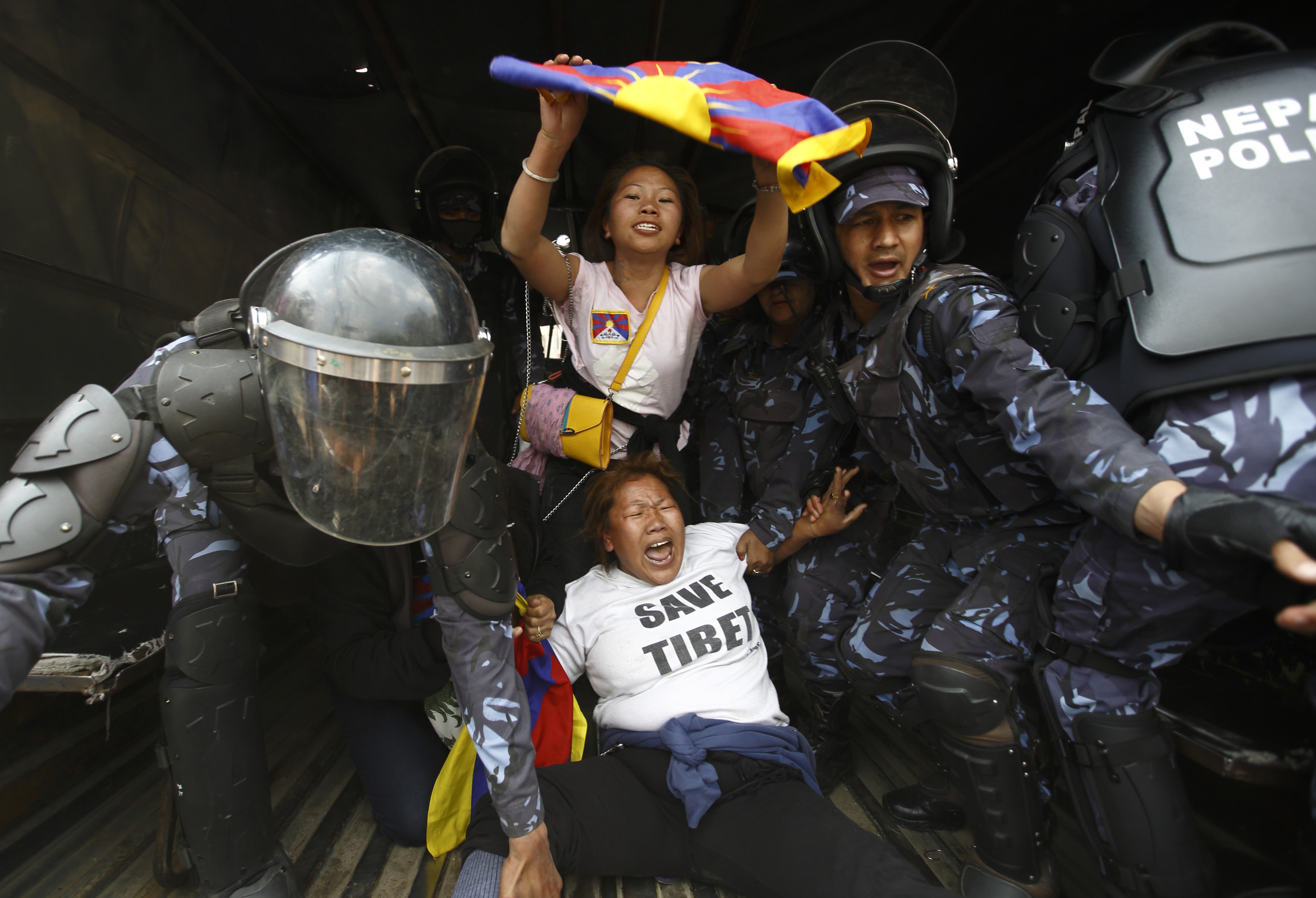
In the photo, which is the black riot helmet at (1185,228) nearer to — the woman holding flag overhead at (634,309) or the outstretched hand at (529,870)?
the woman holding flag overhead at (634,309)

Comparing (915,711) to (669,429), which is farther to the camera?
(669,429)

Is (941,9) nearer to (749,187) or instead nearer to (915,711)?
(749,187)

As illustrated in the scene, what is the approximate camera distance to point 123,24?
2314 mm

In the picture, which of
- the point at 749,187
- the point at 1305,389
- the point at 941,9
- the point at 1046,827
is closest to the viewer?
the point at 1305,389

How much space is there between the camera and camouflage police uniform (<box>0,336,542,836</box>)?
145 cm

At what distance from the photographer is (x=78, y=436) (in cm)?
124

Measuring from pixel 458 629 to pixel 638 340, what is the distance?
102 cm

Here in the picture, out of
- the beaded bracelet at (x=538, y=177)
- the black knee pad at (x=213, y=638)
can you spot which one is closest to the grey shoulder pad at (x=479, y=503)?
the black knee pad at (x=213, y=638)

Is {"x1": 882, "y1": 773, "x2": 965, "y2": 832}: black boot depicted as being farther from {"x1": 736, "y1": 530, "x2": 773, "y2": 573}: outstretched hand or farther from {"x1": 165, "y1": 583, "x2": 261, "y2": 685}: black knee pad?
{"x1": 165, "y1": 583, "x2": 261, "y2": 685}: black knee pad

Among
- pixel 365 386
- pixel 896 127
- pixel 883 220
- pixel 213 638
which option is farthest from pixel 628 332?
pixel 213 638

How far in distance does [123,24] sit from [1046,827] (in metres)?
3.53

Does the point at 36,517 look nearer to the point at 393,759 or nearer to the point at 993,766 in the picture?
the point at 393,759

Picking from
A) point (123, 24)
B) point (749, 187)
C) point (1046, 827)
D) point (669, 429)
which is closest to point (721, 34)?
point (749, 187)

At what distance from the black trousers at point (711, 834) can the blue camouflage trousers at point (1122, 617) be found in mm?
516
